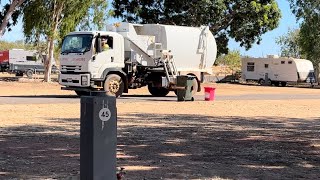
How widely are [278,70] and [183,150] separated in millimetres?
45241

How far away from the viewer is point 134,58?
969 inches

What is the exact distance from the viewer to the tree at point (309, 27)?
5209 centimetres

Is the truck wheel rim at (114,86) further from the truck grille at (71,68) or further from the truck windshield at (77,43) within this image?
the truck windshield at (77,43)

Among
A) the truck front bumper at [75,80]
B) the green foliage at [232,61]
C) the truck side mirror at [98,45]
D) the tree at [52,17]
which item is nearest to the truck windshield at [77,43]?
the truck side mirror at [98,45]

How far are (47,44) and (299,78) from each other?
83.7 feet

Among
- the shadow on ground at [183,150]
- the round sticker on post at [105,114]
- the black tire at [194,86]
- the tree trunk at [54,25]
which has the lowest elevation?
the shadow on ground at [183,150]

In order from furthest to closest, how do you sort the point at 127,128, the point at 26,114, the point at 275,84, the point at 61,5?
the point at 275,84 → the point at 61,5 → the point at 26,114 → the point at 127,128

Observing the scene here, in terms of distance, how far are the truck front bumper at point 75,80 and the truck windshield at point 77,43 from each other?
1.08 m

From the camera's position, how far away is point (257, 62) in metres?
54.9

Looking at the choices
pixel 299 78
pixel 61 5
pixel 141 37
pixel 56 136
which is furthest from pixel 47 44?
pixel 56 136

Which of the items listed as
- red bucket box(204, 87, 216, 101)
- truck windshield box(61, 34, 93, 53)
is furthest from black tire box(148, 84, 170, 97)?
truck windshield box(61, 34, 93, 53)

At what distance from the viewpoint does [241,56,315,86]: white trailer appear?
51438mm

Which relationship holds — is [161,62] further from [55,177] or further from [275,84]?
[275,84]

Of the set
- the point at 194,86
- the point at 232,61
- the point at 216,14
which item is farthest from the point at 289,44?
the point at 194,86
